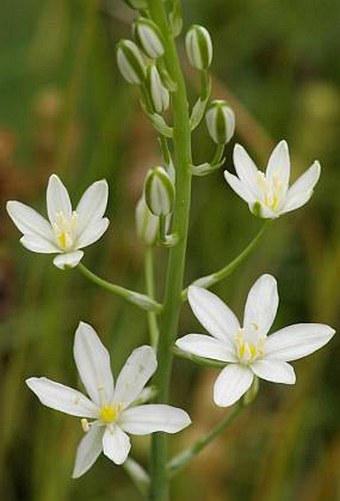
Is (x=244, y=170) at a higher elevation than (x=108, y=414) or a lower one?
A: higher

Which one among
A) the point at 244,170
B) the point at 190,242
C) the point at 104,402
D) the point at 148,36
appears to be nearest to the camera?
the point at 148,36

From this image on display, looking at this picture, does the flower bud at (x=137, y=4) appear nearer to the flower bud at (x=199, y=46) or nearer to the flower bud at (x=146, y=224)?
the flower bud at (x=199, y=46)

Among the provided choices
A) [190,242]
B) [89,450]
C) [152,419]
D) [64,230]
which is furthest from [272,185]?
[190,242]

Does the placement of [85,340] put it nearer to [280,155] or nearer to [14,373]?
[280,155]

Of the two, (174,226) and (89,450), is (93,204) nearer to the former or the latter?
(174,226)

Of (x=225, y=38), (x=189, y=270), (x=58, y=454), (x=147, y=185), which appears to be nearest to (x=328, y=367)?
(x=189, y=270)

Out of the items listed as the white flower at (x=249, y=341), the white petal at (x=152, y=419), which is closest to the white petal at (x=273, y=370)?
the white flower at (x=249, y=341)

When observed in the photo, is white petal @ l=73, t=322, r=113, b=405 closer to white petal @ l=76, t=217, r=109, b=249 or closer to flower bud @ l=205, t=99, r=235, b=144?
white petal @ l=76, t=217, r=109, b=249

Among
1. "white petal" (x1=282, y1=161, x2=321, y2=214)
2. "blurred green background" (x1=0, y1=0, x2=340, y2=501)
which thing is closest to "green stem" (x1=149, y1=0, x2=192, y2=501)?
"white petal" (x1=282, y1=161, x2=321, y2=214)
